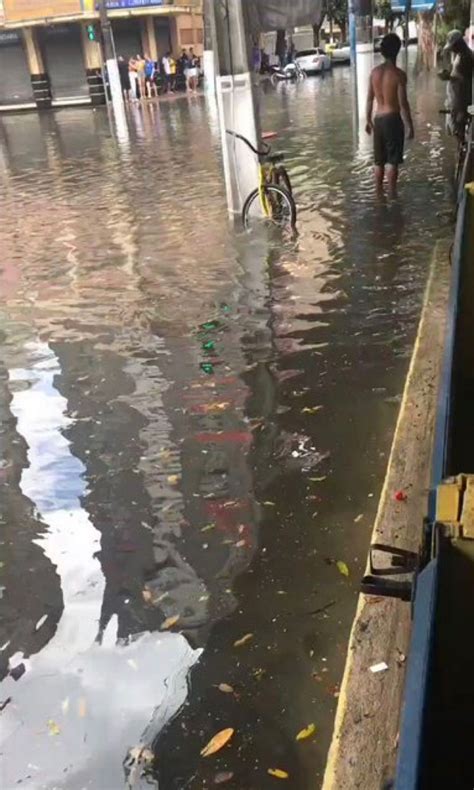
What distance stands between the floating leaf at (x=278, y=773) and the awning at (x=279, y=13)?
32.0 feet

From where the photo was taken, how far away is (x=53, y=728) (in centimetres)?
318

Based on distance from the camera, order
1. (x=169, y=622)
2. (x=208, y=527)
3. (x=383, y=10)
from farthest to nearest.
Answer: (x=383, y=10) < (x=208, y=527) < (x=169, y=622)

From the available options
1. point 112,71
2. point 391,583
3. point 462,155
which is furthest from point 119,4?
point 391,583

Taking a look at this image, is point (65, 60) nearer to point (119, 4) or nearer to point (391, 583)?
point (119, 4)

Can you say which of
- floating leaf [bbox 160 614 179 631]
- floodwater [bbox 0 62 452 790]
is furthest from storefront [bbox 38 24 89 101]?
floating leaf [bbox 160 614 179 631]

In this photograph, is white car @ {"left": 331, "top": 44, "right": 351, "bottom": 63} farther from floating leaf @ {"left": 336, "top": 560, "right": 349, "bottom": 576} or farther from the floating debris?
the floating debris

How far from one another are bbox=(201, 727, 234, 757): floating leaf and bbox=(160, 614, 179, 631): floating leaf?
26.9 inches

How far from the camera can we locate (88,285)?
9.10m

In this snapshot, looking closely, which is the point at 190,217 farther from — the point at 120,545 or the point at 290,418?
the point at 120,545

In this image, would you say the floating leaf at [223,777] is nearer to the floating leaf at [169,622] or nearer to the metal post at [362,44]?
the floating leaf at [169,622]

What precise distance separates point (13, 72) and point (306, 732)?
45.0 metres

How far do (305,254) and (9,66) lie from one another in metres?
38.8

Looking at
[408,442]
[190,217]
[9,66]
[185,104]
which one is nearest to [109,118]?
[185,104]

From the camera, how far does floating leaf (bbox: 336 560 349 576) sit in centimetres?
385
